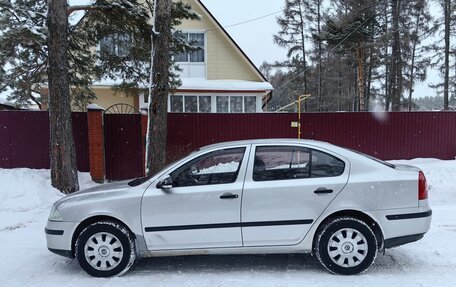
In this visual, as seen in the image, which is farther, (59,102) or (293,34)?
(293,34)

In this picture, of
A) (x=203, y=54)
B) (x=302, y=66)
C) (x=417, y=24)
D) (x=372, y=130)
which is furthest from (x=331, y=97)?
(x=372, y=130)

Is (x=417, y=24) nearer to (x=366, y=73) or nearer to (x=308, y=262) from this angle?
(x=366, y=73)

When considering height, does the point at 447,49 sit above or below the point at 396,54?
above

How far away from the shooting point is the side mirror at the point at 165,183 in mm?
4329

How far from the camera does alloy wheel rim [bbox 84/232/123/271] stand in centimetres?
434

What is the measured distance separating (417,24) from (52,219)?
3069cm

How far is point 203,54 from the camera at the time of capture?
18797mm

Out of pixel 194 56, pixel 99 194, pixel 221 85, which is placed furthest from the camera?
pixel 194 56

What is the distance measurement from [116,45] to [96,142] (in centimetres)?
308

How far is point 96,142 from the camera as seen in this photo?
1109 centimetres

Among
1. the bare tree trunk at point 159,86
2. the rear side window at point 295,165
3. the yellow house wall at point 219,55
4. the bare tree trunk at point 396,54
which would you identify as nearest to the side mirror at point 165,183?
the rear side window at point 295,165

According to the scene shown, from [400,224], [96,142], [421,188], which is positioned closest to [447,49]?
[96,142]

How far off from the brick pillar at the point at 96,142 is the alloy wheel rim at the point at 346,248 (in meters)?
8.45

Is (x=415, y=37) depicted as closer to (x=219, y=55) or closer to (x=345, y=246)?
(x=219, y=55)
